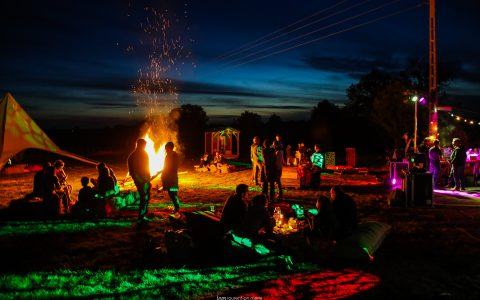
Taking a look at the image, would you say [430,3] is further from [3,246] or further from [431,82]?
[3,246]

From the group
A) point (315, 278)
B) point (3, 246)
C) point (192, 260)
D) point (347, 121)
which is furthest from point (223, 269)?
point (347, 121)

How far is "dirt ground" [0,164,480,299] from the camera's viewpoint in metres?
6.08

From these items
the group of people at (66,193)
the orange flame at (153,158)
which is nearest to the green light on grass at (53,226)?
the group of people at (66,193)

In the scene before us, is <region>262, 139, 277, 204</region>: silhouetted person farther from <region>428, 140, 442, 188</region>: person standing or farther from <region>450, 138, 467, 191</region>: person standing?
<region>450, 138, 467, 191</region>: person standing

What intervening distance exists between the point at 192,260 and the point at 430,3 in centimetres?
1562

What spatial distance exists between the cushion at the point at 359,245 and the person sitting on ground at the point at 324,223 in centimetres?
25

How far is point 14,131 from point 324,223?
955cm

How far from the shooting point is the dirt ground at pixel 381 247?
6.08 metres

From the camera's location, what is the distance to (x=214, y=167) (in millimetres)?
21250

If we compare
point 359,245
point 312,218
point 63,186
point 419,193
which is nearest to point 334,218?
point 312,218

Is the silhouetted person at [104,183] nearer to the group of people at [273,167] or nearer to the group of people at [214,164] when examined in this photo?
the group of people at [273,167]

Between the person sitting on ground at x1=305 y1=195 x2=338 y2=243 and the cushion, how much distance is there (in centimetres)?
25

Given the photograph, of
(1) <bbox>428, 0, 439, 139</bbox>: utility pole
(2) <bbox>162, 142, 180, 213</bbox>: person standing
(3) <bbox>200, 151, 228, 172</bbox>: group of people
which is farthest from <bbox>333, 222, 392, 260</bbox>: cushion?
(3) <bbox>200, 151, 228, 172</bbox>: group of people

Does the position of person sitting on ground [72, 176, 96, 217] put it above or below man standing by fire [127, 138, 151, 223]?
below
